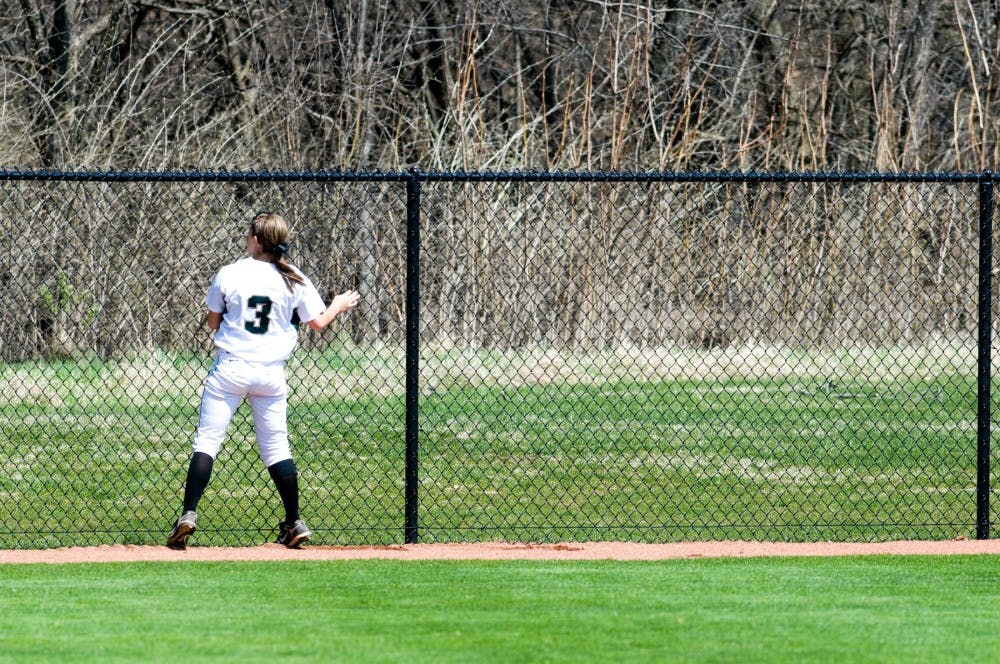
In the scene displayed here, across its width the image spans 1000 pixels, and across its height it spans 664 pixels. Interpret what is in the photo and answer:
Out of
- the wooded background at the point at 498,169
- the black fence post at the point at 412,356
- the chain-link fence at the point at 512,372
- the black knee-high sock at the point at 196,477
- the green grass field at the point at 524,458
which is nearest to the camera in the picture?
the black knee-high sock at the point at 196,477

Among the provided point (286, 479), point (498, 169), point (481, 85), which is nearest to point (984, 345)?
point (286, 479)

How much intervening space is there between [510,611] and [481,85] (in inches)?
673

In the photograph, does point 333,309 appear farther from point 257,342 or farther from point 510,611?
point 510,611

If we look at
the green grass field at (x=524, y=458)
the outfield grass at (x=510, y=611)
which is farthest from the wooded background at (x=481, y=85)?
the outfield grass at (x=510, y=611)

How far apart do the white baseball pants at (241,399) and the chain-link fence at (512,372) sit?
81cm

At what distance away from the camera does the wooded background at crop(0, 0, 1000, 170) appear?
1672 centimetres

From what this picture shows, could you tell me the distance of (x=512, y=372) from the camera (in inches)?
560

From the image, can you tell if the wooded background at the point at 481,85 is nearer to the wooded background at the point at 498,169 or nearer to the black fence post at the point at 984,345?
the wooded background at the point at 498,169

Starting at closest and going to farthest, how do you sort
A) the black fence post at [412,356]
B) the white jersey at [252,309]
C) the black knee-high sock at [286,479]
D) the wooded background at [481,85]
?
1. the white jersey at [252,309]
2. the black knee-high sock at [286,479]
3. the black fence post at [412,356]
4. the wooded background at [481,85]

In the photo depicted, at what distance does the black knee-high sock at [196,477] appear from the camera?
7586mm

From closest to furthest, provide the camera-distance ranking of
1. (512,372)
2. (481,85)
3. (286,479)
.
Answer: (286,479)
(512,372)
(481,85)

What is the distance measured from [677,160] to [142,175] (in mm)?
9202

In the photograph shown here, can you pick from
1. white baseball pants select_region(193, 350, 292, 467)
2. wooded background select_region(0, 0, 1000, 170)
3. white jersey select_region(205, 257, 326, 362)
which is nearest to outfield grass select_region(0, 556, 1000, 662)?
white baseball pants select_region(193, 350, 292, 467)

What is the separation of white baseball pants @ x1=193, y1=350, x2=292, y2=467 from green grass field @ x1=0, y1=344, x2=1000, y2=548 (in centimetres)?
84
